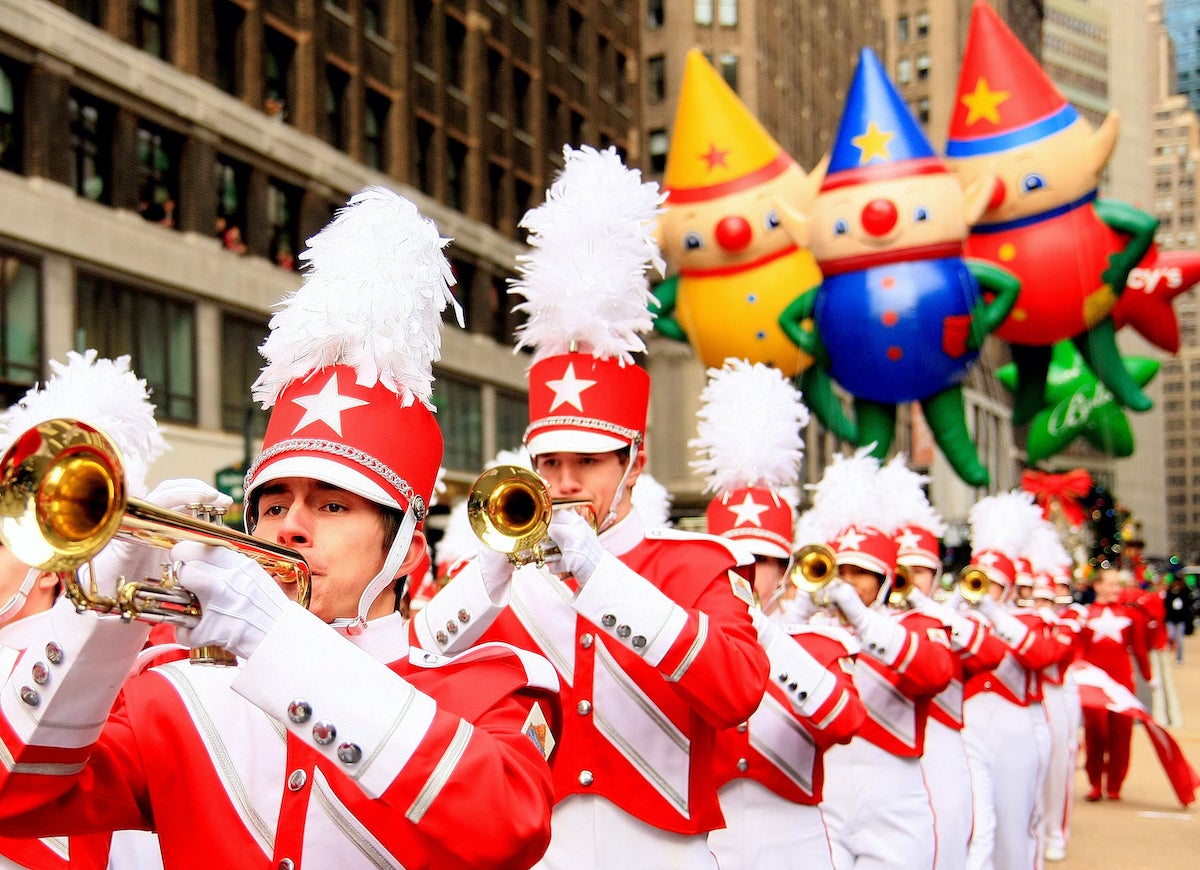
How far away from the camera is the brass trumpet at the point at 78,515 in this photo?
1943 mm

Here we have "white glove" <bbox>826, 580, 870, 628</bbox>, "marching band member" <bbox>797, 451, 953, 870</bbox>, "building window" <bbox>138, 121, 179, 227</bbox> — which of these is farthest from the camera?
"building window" <bbox>138, 121, 179, 227</bbox>

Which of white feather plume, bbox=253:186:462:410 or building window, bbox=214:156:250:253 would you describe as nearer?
white feather plume, bbox=253:186:462:410

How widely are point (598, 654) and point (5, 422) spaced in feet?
6.12

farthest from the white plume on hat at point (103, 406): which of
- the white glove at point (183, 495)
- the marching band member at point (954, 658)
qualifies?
the marching band member at point (954, 658)

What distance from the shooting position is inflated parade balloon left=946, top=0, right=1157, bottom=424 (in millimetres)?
12930

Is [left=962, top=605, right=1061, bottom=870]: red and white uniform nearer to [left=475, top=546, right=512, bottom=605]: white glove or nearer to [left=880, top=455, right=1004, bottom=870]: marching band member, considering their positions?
[left=880, top=455, right=1004, bottom=870]: marching band member

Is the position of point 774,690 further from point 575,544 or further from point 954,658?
point 954,658

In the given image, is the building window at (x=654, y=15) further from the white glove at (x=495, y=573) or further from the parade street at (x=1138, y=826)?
the white glove at (x=495, y=573)

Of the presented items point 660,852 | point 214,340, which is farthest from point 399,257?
point 214,340

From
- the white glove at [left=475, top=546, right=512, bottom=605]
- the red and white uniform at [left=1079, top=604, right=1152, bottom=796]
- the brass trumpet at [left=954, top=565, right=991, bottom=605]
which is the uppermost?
the white glove at [left=475, top=546, right=512, bottom=605]

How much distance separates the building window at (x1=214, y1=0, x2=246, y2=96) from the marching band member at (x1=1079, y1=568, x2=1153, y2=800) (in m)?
15.5

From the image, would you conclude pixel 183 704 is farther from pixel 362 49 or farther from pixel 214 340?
pixel 362 49

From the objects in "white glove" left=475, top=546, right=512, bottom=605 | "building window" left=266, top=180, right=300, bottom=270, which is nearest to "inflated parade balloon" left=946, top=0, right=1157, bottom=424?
"white glove" left=475, top=546, right=512, bottom=605

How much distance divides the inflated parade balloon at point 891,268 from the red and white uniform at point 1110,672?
12.6 ft
